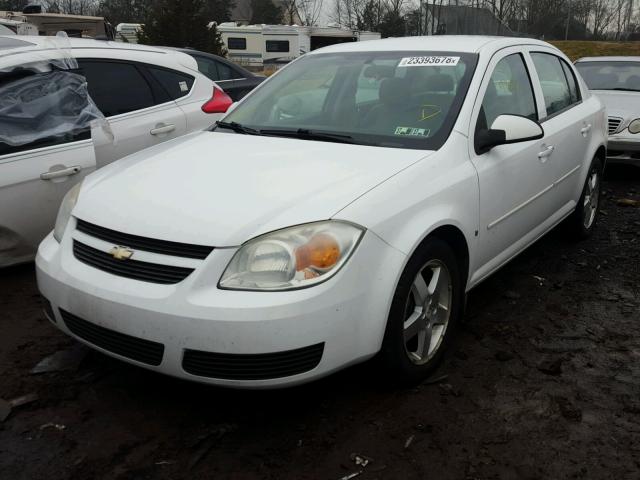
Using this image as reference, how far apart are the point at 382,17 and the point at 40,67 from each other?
58.1 m

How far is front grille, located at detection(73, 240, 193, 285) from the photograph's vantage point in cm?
245

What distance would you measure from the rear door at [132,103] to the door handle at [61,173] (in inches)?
13.2

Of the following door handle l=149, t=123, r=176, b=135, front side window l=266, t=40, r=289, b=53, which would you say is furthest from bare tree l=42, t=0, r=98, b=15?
door handle l=149, t=123, r=176, b=135

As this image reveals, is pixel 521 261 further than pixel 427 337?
Yes

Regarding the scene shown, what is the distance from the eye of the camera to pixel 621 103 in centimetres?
829

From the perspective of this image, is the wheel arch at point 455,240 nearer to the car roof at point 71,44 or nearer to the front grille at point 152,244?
the front grille at point 152,244

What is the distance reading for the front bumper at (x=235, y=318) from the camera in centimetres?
234

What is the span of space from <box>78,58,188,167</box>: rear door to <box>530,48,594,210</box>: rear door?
275 cm

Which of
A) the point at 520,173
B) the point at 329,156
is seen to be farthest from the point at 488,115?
the point at 329,156

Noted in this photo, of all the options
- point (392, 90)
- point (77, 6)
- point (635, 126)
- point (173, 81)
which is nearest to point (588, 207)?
point (392, 90)

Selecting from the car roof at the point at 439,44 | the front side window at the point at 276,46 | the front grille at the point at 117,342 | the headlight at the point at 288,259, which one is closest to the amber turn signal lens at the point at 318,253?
the headlight at the point at 288,259

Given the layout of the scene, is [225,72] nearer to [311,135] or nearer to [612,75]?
[612,75]

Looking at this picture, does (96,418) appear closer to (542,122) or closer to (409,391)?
(409,391)

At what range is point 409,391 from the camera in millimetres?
2994
